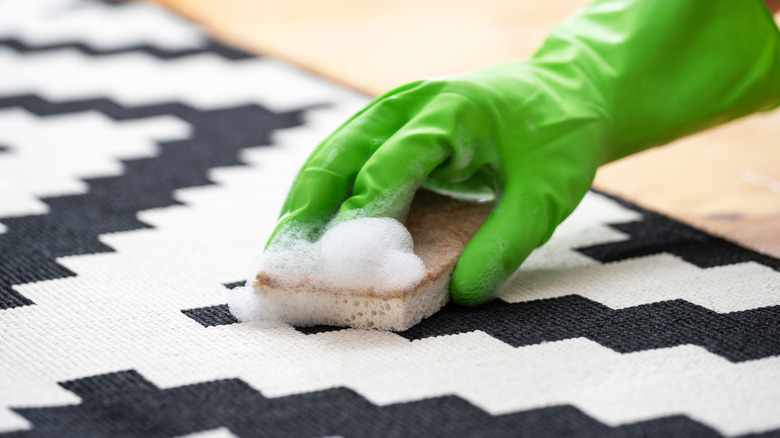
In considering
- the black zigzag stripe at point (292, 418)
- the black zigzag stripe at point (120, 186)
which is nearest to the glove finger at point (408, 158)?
the black zigzag stripe at point (292, 418)

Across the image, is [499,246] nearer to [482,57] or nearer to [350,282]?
[350,282]

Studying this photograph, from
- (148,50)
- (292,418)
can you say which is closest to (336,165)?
(292,418)

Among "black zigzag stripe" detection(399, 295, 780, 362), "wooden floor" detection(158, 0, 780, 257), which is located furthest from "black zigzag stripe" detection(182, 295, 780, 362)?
"wooden floor" detection(158, 0, 780, 257)

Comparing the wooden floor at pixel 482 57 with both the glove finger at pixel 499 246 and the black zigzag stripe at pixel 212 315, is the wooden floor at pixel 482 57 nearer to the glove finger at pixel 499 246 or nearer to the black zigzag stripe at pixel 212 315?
the glove finger at pixel 499 246

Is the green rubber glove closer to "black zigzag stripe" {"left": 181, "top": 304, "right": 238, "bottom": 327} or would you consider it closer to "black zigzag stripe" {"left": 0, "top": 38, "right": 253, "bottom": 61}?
"black zigzag stripe" {"left": 181, "top": 304, "right": 238, "bottom": 327}

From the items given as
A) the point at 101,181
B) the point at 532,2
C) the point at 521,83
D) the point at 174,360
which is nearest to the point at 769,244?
the point at 521,83
